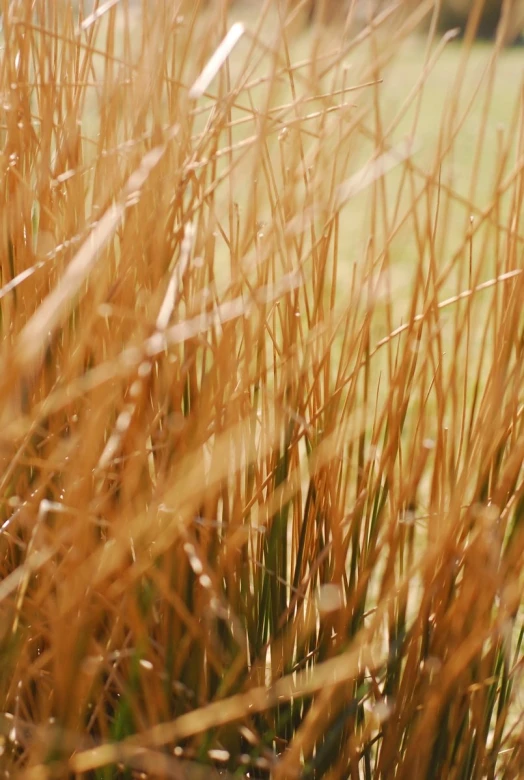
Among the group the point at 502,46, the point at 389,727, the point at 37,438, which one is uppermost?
the point at 502,46

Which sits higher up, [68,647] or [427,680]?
[68,647]

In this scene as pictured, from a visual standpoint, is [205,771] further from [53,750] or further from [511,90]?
[511,90]

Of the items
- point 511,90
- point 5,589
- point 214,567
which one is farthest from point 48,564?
point 511,90

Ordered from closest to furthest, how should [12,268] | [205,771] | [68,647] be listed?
1. [68,647]
2. [205,771]
3. [12,268]

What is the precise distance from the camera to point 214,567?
2.71 ft

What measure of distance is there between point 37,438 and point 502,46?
54cm

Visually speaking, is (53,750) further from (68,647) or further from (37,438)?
(37,438)

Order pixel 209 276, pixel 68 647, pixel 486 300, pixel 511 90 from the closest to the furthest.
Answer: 1. pixel 68 647
2. pixel 209 276
3. pixel 486 300
4. pixel 511 90

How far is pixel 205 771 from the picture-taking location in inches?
28.2

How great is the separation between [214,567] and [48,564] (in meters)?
0.18

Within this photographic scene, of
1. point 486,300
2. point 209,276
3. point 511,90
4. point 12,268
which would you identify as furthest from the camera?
point 511,90

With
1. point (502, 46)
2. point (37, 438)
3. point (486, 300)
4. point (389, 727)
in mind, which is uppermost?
point (502, 46)

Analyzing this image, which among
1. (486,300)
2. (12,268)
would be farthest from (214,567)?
(486,300)

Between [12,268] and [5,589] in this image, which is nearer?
[5,589]
